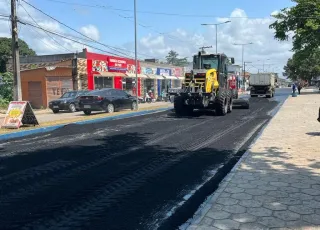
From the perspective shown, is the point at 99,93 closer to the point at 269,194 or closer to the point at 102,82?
the point at 102,82

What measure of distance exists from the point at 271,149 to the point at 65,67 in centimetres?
2543

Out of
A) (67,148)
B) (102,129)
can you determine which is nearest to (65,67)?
(102,129)

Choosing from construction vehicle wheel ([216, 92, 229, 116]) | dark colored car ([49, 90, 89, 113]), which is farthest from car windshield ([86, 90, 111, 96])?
construction vehicle wheel ([216, 92, 229, 116])

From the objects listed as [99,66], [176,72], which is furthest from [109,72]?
[176,72]

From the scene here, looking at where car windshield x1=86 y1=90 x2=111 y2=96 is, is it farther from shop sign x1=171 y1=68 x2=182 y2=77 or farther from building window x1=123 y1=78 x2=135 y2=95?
shop sign x1=171 y1=68 x2=182 y2=77

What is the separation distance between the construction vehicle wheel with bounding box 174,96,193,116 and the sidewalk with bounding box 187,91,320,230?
10159 mm

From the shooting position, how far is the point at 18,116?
13.3 meters

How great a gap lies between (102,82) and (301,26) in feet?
71.7

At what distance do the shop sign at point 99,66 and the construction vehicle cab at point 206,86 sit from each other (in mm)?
16041

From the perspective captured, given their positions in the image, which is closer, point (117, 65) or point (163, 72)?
point (117, 65)

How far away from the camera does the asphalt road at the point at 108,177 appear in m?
4.52

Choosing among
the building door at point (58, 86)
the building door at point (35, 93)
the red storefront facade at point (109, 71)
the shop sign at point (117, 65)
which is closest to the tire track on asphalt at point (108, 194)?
the building door at point (58, 86)

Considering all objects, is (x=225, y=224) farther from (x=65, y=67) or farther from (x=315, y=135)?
(x=65, y=67)

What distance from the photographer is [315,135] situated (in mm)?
10234
